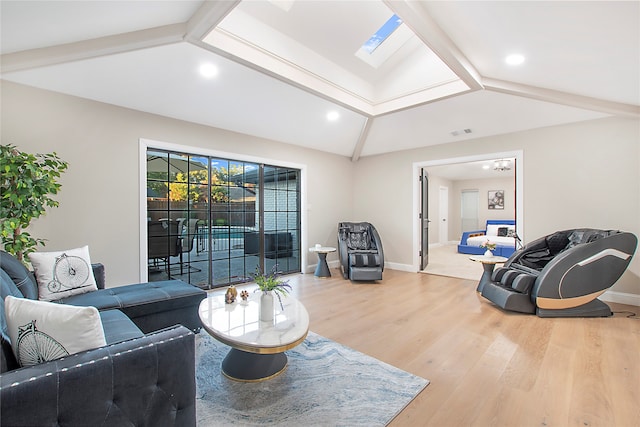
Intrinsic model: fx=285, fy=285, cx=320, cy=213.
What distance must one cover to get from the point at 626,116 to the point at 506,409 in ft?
13.7

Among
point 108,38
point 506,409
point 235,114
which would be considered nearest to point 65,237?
point 108,38

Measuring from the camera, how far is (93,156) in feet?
10.9

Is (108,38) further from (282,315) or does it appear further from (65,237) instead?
(282,315)

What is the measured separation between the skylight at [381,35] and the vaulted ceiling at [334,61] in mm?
106

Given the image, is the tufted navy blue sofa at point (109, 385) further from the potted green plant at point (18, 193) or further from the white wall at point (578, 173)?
the white wall at point (578, 173)

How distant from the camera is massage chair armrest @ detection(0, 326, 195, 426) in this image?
973mm

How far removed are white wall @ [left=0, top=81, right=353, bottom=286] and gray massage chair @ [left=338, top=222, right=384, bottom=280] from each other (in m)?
2.95

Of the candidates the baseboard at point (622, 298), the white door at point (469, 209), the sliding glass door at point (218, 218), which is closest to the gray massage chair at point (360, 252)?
the sliding glass door at point (218, 218)

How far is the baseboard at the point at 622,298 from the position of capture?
3687 mm

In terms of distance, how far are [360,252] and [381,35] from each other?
336 centimetres

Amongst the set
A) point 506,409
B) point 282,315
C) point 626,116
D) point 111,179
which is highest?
point 626,116

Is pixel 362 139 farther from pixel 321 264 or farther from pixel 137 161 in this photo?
pixel 137 161

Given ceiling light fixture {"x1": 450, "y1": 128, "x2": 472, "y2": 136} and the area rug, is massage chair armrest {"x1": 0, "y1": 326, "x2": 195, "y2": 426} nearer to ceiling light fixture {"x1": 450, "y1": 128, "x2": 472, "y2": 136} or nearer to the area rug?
the area rug

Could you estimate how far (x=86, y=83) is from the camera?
3094 millimetres
